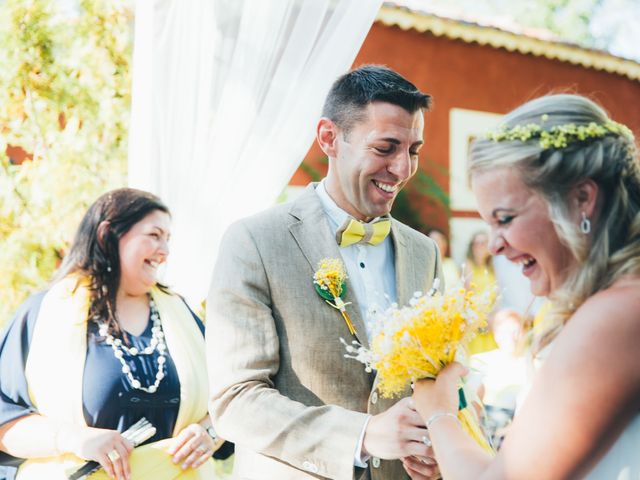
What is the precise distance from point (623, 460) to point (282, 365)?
105cm

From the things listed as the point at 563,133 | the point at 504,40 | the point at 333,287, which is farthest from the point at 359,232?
the point at 504,40

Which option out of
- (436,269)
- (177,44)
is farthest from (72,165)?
(436,269)

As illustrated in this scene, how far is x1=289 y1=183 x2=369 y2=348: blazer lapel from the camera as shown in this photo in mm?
2335

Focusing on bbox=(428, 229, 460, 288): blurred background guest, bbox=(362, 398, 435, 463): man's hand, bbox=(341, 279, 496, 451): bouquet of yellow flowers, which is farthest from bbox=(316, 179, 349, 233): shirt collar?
bbox=(428, 229, 460, 288): blurred background guest

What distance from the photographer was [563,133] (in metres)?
1.65

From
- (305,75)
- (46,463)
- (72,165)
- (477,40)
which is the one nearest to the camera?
(46,463)

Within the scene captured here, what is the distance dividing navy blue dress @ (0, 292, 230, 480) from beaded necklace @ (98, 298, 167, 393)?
0.02 metres

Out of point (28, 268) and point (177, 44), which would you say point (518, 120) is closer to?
point (177, 44)

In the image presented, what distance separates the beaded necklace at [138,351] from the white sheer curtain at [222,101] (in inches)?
18.5

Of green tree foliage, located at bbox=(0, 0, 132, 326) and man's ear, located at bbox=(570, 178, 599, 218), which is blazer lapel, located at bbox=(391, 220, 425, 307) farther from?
green tree foliage, located at bbox=(0, 0, 132, 326)

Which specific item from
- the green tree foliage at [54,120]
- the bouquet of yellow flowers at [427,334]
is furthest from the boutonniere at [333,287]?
the green tree foliage at [54,120]

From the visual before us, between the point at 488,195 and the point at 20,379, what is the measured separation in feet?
7.65

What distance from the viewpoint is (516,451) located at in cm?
150

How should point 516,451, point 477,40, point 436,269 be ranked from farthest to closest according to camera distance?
point 477,40, point 436,269, point 516,451
